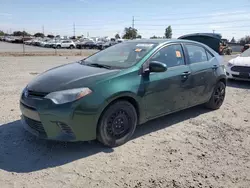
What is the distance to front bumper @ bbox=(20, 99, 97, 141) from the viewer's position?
9.95ft

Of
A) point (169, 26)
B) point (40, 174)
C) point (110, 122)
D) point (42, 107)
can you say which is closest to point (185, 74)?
point (110, 122)

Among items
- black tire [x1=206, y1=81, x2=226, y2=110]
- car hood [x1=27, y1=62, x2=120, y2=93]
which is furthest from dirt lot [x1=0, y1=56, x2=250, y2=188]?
car hood [x1=27, y1=62, x2=120, y2=93]

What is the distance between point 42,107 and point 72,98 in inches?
15.8

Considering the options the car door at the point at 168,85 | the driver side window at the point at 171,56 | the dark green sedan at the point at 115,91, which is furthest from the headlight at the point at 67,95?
the driver side window at the point at 171,56

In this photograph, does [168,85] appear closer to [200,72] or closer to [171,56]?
[171,56]

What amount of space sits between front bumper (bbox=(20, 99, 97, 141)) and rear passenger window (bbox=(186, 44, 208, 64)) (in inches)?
98.1

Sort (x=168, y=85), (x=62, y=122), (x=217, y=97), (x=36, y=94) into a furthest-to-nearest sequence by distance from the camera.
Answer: (x=217, y=97) < (x=168, y=85) < (x=36, y=94) < (x=62, y=122)

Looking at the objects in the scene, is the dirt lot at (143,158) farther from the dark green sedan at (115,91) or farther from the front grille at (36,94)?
the front grille at (36,94)

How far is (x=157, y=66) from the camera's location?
3.66 metres

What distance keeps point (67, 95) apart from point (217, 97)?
3.67 meters

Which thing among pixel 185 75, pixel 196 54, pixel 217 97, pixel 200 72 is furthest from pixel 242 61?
pixel 185 75

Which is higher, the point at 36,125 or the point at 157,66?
the point at 157,66

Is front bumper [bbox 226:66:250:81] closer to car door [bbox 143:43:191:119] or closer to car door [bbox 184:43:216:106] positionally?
car door [bbox 184:43:216:106]

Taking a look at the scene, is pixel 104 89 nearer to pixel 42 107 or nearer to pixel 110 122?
pixel 110 122
